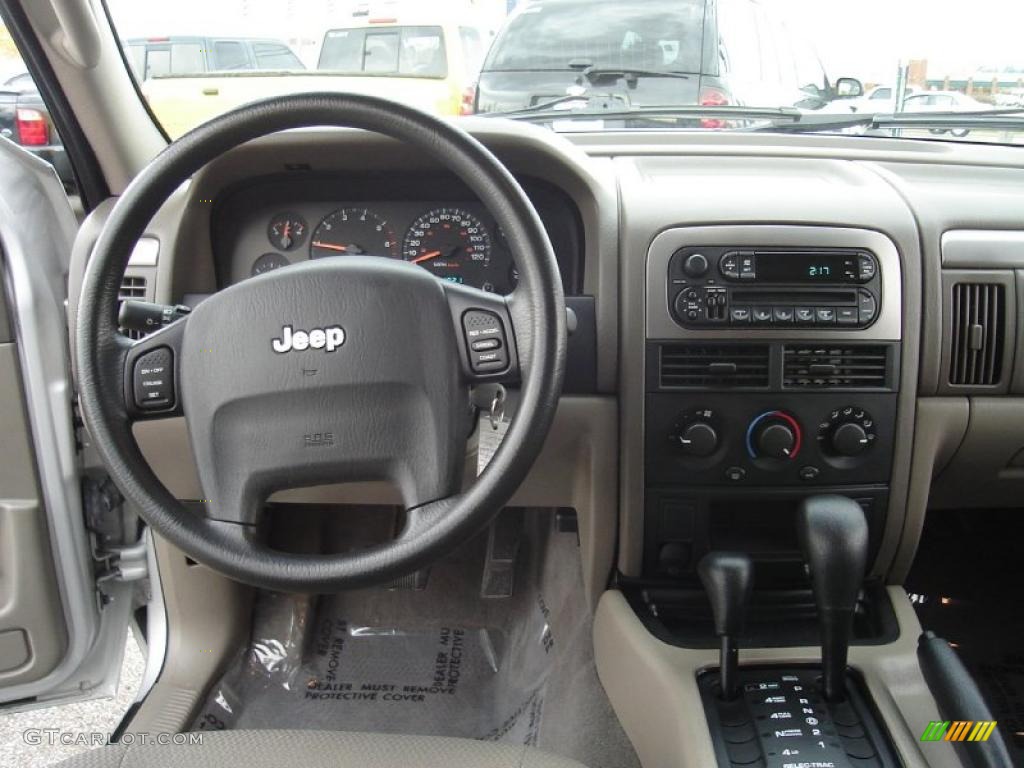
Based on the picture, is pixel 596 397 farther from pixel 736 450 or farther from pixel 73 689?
pixel 73 689

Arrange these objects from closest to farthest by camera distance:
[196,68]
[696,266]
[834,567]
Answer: [834,567], [696,266], [196,68]

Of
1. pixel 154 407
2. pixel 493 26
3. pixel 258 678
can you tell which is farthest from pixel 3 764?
pixel 493 26

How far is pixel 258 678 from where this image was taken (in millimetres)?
2098

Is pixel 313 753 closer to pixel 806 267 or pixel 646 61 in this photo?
pixel 806 267

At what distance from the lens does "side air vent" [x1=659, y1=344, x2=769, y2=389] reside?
1519 millimetres

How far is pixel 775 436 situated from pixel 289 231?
0.95 meters

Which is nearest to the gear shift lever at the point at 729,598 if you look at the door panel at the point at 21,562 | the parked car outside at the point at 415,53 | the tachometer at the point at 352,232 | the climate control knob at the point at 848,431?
the climate control knob at the point at 848,431

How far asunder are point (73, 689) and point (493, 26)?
5.81 ft

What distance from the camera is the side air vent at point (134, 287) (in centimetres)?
159

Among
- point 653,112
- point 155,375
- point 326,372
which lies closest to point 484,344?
point 326,372

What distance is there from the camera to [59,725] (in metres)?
2.06

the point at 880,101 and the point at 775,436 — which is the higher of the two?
the point at 880,101

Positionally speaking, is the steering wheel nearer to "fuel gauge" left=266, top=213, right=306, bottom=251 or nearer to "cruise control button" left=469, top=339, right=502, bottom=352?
"cruise control button" left=469, top=339, right=502, bottom=352

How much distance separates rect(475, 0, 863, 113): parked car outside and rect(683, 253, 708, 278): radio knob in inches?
22.1
